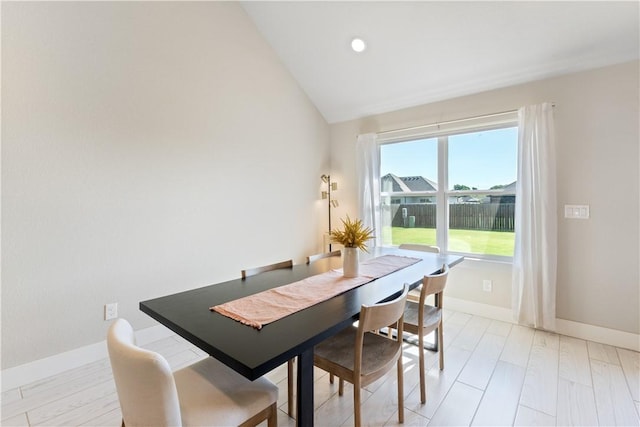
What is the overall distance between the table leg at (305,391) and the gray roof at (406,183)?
2884mm

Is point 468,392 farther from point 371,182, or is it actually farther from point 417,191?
point 371,182

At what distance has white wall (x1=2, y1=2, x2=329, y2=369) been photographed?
1.96 meters

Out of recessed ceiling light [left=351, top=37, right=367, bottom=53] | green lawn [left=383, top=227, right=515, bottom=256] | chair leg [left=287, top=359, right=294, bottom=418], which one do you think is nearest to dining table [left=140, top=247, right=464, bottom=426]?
chair leg [left=287, top=359, right=294, bottom=418]

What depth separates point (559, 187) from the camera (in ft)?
8.82

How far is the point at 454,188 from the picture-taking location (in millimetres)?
3383

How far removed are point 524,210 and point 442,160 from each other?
39.6 inches

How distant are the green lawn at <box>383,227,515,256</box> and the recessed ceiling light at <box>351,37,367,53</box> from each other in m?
2.12

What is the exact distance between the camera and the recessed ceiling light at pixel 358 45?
303cm

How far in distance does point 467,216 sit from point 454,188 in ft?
1.13

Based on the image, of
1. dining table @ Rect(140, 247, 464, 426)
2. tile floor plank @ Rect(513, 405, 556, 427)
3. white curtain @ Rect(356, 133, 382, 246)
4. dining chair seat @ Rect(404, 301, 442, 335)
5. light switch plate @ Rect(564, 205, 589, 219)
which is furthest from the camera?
white curtain @ Rect(356, 133, 382, 246)

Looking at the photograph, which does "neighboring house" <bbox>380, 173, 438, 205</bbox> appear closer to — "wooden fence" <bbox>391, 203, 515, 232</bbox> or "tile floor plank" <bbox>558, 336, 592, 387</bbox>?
"wooden fence" <bbox>391, 203, 515, 232</bbox>

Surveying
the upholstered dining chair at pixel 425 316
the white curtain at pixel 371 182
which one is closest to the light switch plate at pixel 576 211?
the upholstered dining chair at pixel 425 316

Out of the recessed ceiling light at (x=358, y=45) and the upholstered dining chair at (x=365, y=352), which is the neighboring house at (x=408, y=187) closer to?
the recessed ceiling light at (x=358, y=45)

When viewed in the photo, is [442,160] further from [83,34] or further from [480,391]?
[83,34]
